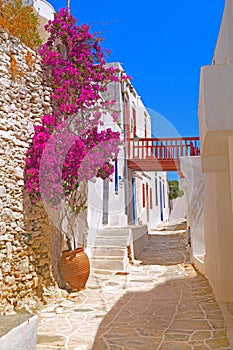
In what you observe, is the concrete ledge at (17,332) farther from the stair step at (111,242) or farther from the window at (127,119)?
the window at (127,119)

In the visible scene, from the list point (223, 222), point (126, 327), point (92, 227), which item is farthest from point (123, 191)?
point (126, 327)

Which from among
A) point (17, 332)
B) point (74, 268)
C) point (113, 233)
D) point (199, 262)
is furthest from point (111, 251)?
point (17, 332)

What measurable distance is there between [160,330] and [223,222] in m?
2.30

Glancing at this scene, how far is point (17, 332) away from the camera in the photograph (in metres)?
2.27

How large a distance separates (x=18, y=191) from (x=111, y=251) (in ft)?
13.6

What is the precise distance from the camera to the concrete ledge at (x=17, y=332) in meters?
2.13

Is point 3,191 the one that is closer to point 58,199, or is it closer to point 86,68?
point 58,199

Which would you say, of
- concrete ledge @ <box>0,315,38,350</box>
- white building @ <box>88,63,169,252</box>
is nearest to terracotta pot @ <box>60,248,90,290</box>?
white building @ <box>88,63,169,252</box>

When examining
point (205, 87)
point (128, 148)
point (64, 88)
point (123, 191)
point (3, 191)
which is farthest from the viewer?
point (128, 148)

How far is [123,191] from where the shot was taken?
13258 millimetres

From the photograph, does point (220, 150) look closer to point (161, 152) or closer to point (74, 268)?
point (74, 268)

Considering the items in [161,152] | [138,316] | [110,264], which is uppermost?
[161,152]

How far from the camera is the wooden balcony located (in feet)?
45.4

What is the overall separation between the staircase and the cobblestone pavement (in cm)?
38
